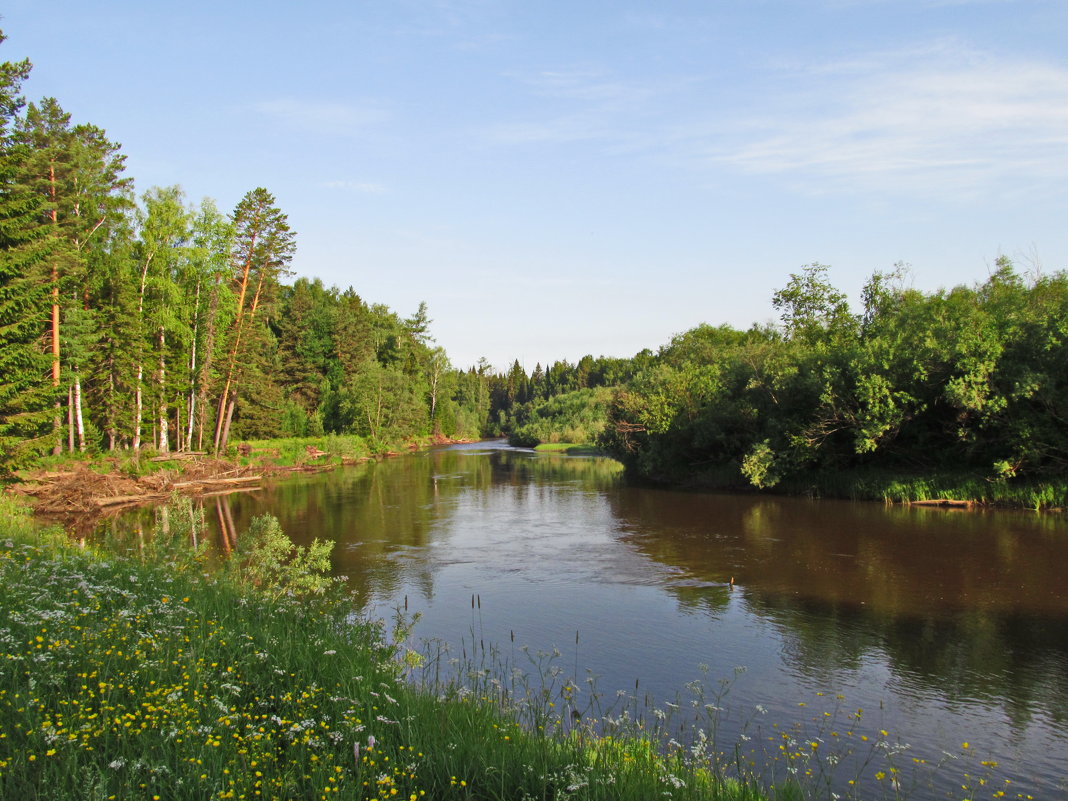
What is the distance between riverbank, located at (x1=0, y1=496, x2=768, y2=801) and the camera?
4406 mm

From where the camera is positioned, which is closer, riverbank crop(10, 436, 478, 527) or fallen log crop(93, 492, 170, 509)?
riverbank crop(10, 436, 478, 527)

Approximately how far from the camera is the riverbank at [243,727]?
14.5 ft

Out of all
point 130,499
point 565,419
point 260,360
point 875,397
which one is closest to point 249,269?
point 260,360

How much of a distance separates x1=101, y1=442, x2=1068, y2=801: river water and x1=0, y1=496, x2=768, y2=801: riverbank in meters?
1.89

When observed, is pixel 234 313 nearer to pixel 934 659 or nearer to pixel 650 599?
pixel 650 599

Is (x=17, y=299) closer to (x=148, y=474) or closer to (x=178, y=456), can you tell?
(x=148, y=474)

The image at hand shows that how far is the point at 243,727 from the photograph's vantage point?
542 cm

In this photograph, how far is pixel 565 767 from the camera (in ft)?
16.5

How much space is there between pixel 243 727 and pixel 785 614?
458 inches

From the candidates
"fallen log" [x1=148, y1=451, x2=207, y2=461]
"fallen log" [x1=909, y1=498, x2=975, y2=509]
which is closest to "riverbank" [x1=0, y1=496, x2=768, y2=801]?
"fallen log" [x1=909, y1=498, x2=975, y2=509]

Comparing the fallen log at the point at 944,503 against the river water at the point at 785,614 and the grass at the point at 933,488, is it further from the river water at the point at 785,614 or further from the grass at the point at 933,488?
the river water at the point at 785,614

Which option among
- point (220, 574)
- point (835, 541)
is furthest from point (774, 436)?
point (220, 574)

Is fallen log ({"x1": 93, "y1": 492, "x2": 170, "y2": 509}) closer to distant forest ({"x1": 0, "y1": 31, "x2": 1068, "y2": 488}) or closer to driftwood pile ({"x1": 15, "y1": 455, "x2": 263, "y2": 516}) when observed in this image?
driftwood pile ({"x1": 15, "y1": 455, "x2": 263, "y2": 516})

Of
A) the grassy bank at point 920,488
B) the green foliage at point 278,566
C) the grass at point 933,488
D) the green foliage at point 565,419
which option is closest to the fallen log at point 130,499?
the green foliage at point 278,566
